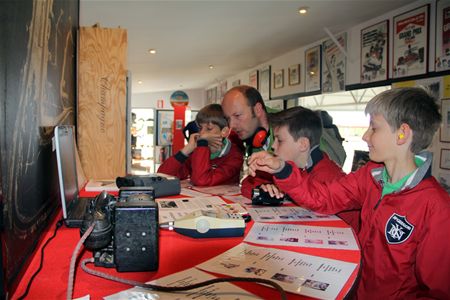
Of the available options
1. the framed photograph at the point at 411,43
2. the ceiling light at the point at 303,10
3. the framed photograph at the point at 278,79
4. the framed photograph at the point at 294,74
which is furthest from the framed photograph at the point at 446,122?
the framed photograph at the point at 278,79

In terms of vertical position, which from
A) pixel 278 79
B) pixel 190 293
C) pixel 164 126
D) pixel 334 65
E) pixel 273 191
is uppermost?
pixel 278 79

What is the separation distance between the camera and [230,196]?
1.81 meters

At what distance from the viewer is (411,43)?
363 centimetres

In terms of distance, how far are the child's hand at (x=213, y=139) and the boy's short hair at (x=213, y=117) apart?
0.09 metres

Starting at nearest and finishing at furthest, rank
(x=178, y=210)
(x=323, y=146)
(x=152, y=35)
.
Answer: (x=178, y=210), (x=323, y=146), (x=152, y=35)

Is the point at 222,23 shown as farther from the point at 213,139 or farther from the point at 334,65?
the point at 213,139

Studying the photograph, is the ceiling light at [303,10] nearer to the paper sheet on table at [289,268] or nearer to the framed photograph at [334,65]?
the framed photograph at [334,65]

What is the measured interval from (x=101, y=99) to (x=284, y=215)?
165cm

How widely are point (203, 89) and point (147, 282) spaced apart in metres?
12.6

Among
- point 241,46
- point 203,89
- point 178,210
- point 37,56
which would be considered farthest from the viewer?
point 203,89

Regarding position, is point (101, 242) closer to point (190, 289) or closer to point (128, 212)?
point (128, 212)

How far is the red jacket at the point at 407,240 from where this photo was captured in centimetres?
110

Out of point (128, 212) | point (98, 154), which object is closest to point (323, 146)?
point (98, 154)

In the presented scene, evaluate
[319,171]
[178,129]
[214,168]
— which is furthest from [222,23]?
[178,129]
